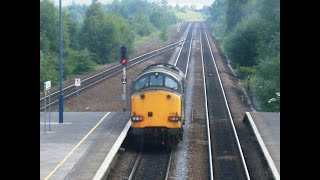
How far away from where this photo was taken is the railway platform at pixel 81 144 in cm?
1541

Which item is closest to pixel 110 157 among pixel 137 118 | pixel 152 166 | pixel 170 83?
pixel 152 166

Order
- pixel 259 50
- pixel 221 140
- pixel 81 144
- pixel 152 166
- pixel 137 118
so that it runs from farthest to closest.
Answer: pixel 259 50 < pixel 221 140 < pixel 137 118 < pixel 81 144 < pixel 152 166

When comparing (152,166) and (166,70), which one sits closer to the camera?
(152,166)

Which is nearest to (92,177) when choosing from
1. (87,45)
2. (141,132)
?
(141,132)

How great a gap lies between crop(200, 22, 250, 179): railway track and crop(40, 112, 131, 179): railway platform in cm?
322

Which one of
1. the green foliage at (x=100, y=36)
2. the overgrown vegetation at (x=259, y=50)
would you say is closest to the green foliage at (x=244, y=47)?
the overgrown vegetation at (x=259, y=50)

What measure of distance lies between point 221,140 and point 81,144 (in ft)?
17.9

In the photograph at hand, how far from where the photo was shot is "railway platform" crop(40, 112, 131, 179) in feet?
50.6

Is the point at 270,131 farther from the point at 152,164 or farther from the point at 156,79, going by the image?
the point at 152,164

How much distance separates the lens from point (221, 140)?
68.6 ft

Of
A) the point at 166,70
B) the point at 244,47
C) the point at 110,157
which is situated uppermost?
the point at 244,47

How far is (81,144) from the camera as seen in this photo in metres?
18.5

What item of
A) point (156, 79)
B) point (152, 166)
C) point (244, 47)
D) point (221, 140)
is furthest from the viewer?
point (244, 47)

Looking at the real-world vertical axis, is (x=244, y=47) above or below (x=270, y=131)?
above
